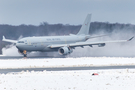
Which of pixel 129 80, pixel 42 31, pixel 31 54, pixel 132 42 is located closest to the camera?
pixel 129 80

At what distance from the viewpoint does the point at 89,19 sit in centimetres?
6888

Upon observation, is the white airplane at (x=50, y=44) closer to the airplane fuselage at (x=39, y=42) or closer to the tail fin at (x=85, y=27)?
the airplane fuselage at (x=39, y=42)

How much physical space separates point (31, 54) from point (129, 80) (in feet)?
135

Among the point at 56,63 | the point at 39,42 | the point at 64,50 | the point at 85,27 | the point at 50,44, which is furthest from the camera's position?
the point at 85,27

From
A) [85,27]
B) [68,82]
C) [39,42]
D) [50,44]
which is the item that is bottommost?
[68,82]

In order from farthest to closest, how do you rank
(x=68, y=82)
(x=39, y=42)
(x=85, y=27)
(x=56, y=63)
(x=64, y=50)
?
(x=85, y=27) < (x=39, y=42) < (x=64, y=50) < (x=56, y=63) < (x=68, y=82)

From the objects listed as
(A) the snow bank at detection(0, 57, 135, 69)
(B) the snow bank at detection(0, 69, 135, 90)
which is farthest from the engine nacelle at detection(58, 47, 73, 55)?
(B) the snow bank at detection(0, 69, 135, 90)

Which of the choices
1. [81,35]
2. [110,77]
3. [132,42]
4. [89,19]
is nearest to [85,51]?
[81,35]

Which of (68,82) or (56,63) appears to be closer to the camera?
(68,82)

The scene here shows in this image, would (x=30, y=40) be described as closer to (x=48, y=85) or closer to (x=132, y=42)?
(x=132, y=42)

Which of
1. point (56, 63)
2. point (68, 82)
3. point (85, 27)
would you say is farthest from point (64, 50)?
point (68, 82)

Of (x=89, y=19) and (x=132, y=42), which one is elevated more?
(x=89, y=19)

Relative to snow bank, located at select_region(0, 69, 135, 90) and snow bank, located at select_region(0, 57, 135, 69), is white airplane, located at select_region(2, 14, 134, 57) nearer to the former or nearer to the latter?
snow bank, located at select_region(0, 57, 135, 69)

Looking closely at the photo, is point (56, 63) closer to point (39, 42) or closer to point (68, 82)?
point (39, 42)
